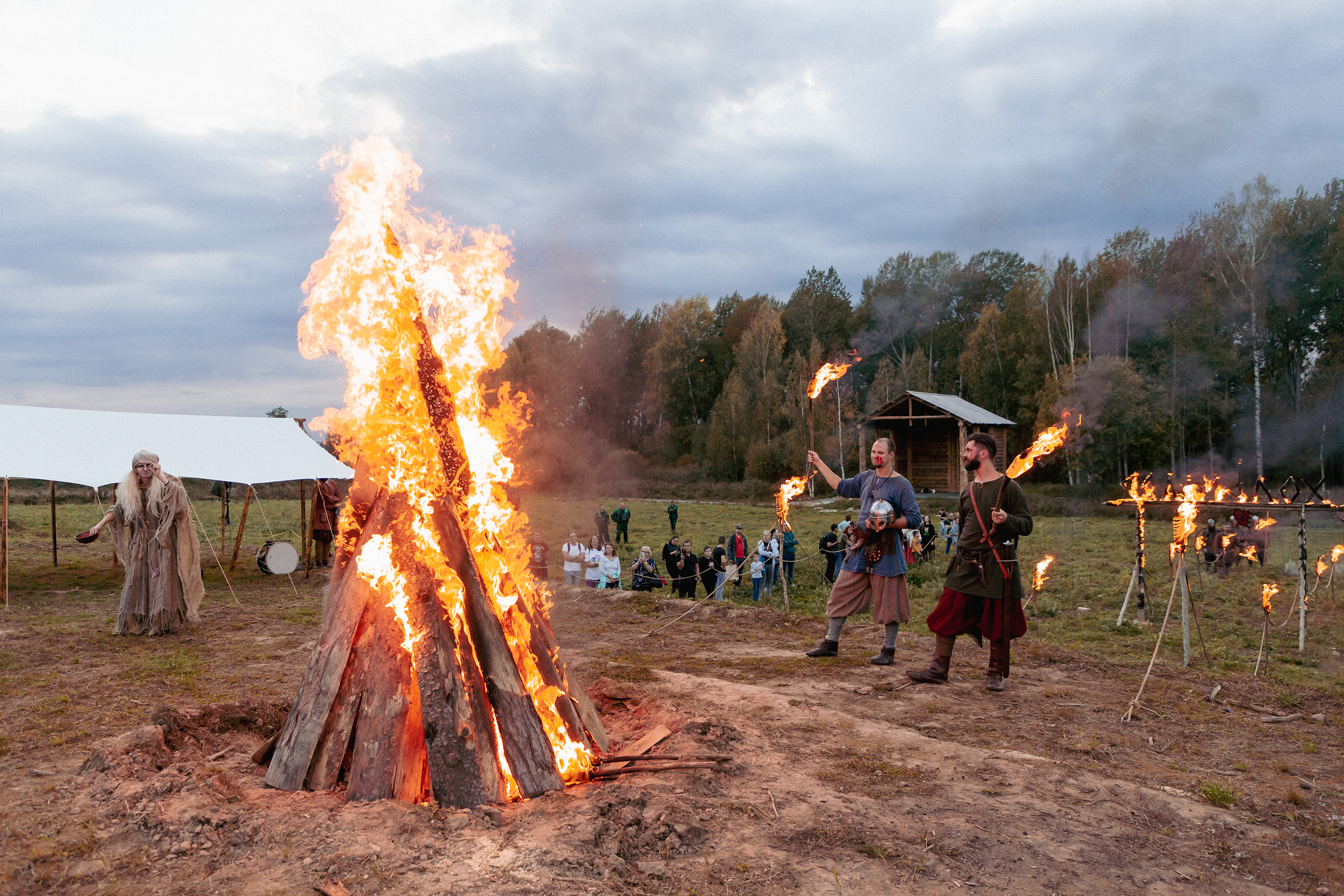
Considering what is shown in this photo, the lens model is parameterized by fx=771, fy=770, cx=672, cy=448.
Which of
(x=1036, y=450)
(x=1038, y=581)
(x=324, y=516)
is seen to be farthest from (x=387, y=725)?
(x=324, y=516)

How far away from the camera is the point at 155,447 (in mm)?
13070

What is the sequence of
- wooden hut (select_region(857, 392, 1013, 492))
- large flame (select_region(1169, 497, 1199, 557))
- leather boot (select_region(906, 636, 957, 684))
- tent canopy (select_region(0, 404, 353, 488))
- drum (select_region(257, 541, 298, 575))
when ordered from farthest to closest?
wooden hut (select_region(857, 392, 1013, 492)), drum (select_region(257, 541, 298, 575)), tent canopy (select_region(0, 404, 353, 488)), large flame (select_region(1169, 497, 1199, 557)), leather boot (select_region(906, 636, 957, 684))

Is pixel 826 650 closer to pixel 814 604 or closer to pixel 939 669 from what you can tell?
pixel 939 669

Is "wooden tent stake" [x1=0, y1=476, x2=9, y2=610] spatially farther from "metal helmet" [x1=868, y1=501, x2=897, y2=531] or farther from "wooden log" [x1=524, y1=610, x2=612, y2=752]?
"metal helmet" [x1=868, y1=501, x2=897, y2=531]

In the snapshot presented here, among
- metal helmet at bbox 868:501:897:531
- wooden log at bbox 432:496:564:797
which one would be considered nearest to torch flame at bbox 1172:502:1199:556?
metal helmet at bbox 868:501:897:531

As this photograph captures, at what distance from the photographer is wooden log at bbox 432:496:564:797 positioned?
12.9 ft

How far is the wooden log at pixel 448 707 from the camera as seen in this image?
3711 millimetres

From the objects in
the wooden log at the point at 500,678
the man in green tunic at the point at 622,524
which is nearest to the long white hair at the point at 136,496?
the wooden log at the point at 500,678

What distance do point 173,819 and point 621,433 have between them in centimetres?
4359

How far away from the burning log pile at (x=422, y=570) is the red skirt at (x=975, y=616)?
2968 millimetres

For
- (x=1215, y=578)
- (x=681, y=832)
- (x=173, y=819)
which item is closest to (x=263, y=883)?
(x=173, y=819)

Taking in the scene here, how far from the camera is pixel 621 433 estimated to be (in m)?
46.9

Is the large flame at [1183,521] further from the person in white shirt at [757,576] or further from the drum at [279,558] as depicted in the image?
the drum at [279,558]

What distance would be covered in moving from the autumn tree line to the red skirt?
2654 centimetres
